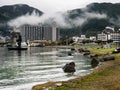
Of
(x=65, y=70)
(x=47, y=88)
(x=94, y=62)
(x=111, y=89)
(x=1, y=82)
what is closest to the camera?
(x=111, y=89)

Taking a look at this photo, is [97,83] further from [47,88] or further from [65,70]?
[65,70]

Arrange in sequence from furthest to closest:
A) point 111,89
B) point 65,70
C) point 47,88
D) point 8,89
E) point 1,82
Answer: point 65,70, point 1,82, point 8,89, point 47,88, point 111,89

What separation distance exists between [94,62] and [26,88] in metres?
42.6

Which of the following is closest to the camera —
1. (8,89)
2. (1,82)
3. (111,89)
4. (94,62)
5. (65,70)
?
(111,89)

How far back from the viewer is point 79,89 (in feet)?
107

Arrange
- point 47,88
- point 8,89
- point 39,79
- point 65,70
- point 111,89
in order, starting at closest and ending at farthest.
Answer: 1. point 111,89
2. point 47,88
3. point 8,89
4. point 39,79
5. point 65,70

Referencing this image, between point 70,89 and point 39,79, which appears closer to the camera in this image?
point 70,89

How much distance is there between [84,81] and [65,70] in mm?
20541

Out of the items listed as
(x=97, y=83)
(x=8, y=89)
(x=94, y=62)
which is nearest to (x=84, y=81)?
(x=97, y=83)

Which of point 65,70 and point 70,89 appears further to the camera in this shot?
point 65,70

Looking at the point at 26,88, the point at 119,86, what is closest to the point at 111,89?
the point at 119,86

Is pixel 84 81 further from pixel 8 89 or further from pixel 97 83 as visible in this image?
pixel 8 89

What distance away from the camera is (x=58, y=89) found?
33.0m

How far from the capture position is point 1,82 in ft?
147
